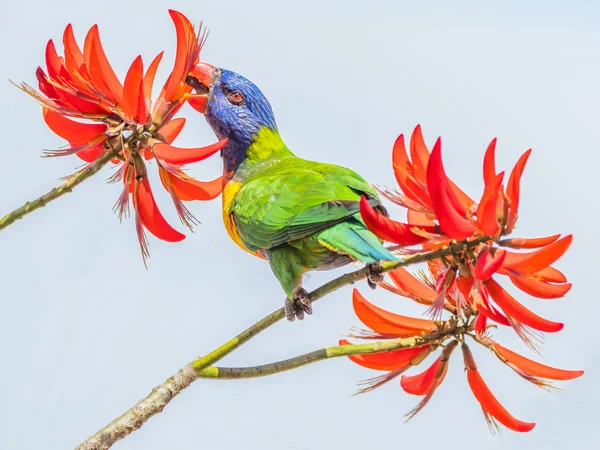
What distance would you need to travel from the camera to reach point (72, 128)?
2604mm

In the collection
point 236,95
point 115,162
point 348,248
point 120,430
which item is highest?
point 236,95

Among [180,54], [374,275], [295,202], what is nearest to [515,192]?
[374,275]

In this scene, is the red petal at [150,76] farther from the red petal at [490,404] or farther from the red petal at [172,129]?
the red petal at [490,404]

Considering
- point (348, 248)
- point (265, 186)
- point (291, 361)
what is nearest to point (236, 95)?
point (265, 186)

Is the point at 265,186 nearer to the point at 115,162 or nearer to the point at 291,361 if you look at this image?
the point at 115,162

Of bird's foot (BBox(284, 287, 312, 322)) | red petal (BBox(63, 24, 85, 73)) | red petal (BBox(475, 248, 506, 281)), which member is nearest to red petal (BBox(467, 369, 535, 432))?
red petal (BBox(475, 248, 506, 281))

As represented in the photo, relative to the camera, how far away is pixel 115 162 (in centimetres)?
275

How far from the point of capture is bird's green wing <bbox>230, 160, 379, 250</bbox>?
3051 mm

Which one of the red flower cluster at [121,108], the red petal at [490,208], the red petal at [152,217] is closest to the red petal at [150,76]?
the red flower cluster at [121,108]

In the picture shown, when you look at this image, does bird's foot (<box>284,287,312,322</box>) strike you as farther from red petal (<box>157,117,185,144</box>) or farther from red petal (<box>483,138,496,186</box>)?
red petal (<box>483,138,496,186</box>)

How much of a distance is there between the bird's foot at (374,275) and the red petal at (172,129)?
773 mm

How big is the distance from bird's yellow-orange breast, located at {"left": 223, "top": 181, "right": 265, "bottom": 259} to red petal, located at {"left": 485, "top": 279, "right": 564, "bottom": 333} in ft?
5.16

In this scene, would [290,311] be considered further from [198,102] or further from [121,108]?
[198,102]

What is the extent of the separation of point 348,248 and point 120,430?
0.97 meters
